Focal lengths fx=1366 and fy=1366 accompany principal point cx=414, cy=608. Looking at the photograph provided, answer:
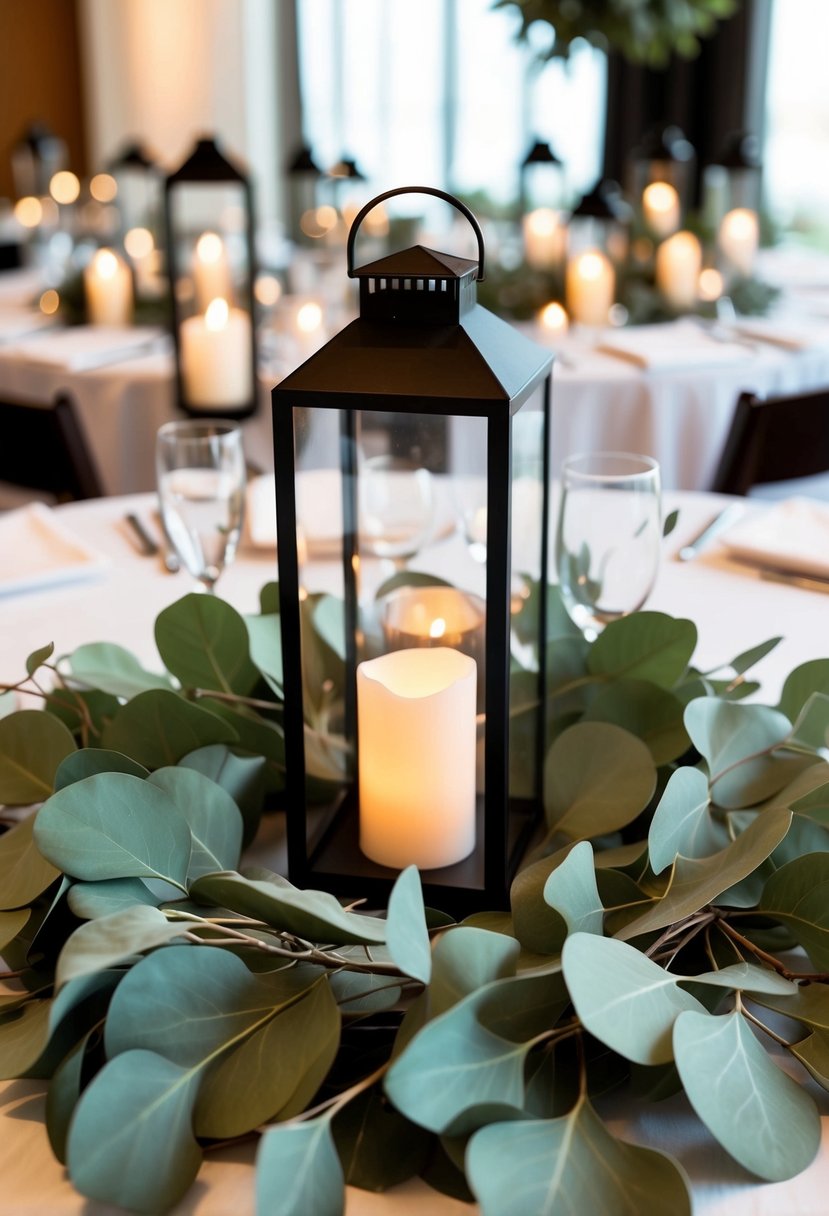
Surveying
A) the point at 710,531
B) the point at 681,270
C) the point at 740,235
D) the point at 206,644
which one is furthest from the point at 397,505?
the point at 740,235

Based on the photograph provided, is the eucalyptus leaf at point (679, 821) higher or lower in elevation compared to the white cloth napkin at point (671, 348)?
higher

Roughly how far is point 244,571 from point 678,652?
2.07 feet

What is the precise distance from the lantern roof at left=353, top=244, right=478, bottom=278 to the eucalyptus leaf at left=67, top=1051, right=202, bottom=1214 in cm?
39

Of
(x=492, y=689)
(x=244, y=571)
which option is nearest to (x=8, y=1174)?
(x=492, y=689)

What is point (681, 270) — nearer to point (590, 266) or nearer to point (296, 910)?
point (590, 266)

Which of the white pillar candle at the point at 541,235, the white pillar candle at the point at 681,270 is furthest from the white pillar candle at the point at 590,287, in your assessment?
the white pillar candle at the point at 541,235

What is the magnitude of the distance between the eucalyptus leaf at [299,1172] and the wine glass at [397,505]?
1.76ft

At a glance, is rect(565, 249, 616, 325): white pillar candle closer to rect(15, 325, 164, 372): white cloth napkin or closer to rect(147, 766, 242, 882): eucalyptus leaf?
rect(15, 325, 164, 372): white cloth napkin

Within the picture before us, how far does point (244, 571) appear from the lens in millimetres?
1391

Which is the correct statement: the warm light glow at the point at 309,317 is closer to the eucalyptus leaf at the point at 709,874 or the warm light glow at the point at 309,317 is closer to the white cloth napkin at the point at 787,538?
the white cloth napkin at the point at 787,538

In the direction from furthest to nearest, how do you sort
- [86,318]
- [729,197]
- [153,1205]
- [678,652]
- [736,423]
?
[729,197]
[86,318]
[736,423]
[678,652]
[153,1205]

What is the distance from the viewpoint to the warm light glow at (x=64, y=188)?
403 cm

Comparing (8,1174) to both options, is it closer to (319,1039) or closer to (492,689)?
(319,1039)

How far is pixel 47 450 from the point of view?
77.9 inches
